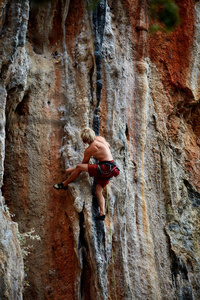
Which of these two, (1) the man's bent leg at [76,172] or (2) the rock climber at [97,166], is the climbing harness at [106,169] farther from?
(1) the man's bent leg at [76,172]

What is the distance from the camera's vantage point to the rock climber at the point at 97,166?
21.6ft

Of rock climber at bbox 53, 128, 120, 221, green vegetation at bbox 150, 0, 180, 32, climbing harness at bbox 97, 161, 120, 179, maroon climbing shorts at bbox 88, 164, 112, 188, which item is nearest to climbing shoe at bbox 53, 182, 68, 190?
rock climber at bbox 53, 128, 120, 221

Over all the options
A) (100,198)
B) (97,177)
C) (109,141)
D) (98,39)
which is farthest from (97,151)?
(98,39)

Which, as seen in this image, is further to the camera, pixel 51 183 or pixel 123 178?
pixel 123 178

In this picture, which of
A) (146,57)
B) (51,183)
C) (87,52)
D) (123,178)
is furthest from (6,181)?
(146,57)

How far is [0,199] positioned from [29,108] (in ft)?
6.68

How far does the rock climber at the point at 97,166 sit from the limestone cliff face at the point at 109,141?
0.48 feet

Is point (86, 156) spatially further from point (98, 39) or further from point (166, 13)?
point (166, 13)

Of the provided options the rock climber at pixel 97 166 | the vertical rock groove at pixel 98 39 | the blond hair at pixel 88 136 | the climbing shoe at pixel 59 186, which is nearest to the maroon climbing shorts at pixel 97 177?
the rock climber at pixel 97 166

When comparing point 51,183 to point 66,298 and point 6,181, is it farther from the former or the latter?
point 66,298

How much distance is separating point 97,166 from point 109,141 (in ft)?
3.31

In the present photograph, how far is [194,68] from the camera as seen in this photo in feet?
30.5

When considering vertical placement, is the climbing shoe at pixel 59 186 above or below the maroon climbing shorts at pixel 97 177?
below

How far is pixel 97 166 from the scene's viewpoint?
21.6 ft
